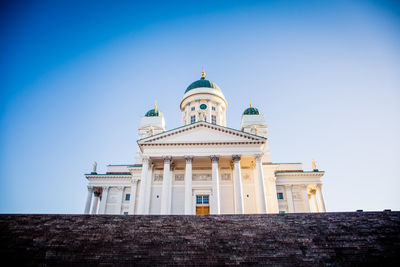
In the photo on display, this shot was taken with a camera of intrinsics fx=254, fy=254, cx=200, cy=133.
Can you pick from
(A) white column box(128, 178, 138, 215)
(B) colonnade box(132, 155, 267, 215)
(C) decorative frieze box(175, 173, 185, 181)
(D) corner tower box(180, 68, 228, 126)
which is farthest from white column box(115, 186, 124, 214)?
(D) corner tower box(180, 68, 228, 126)

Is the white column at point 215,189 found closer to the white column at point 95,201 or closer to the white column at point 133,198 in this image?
the white column at point 133,198

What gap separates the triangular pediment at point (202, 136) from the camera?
23203mm

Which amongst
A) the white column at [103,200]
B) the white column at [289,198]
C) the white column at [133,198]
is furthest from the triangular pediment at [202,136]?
the white column at [103,200]

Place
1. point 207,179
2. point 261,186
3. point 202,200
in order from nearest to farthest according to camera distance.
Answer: point 261,186 → point 202,200 → point 207,179

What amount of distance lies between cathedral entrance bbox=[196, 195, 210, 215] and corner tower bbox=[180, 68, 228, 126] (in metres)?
11.0

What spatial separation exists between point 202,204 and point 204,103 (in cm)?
1425

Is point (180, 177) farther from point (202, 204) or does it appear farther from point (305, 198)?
point (305, 198)

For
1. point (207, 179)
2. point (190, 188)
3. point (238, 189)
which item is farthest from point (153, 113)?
point (238, 189)

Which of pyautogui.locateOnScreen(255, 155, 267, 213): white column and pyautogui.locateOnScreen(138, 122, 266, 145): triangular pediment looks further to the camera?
pyautogui.locateOnScreen(138, 122, 266, 145): triangular pediment

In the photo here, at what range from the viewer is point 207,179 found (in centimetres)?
2512

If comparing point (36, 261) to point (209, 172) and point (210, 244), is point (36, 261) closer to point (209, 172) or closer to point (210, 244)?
point (210, 244)

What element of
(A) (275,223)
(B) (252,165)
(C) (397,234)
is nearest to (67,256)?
(A) (275,223)

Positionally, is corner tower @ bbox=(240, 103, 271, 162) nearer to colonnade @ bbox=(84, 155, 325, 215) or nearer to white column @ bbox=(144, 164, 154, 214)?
colonnade @ bbox=(84, 155, 325, 215)

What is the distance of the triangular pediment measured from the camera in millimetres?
23203
